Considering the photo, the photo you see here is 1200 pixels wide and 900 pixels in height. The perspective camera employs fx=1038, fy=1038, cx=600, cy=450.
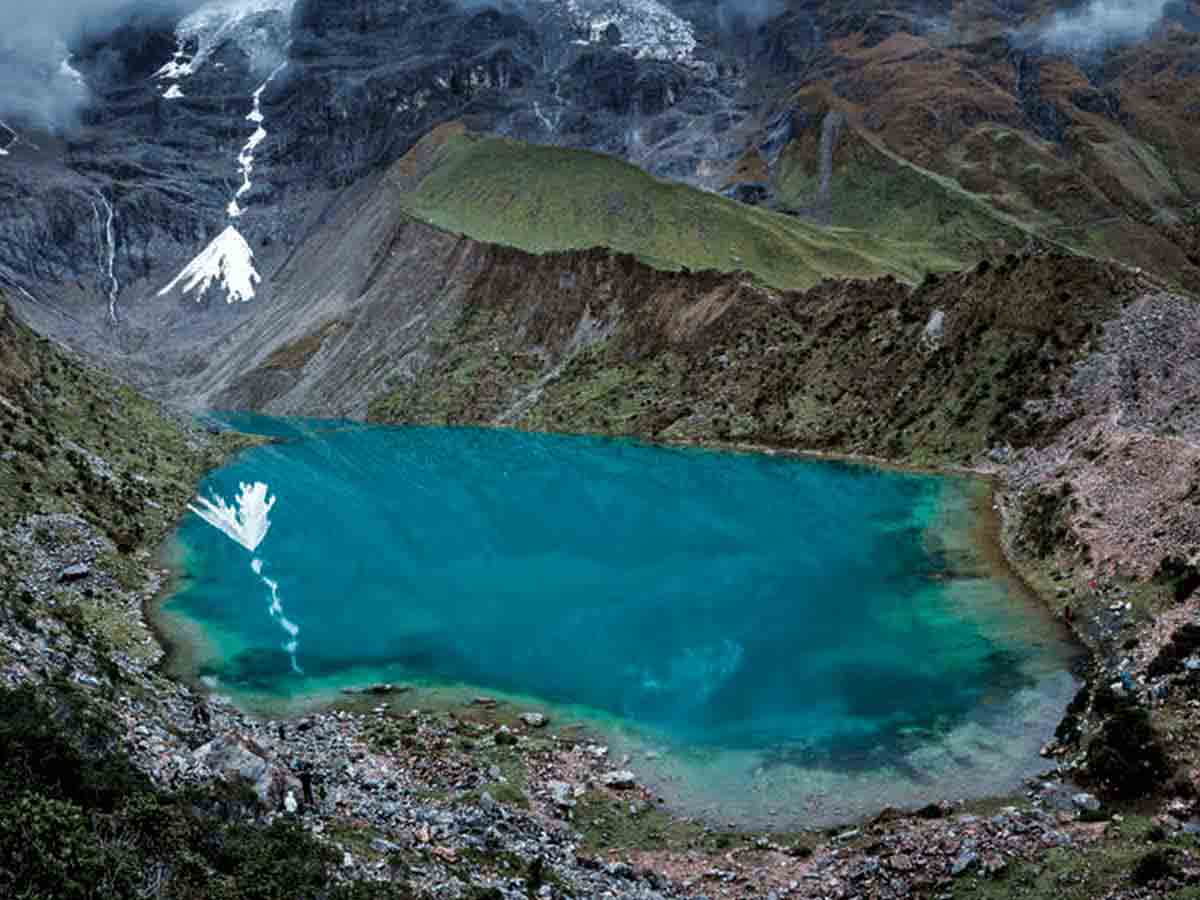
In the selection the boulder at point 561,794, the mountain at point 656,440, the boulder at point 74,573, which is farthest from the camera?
the boulder at point 74,573

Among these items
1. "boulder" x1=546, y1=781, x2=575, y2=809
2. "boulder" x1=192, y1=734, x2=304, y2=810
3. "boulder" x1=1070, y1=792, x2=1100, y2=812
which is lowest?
"boulder" x1=192, y1=734, x2=304, y2=810

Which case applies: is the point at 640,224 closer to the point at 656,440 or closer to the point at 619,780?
the point at 656,440

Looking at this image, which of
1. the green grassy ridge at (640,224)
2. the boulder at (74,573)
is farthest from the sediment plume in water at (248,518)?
the green grassy ridge at (640,224)

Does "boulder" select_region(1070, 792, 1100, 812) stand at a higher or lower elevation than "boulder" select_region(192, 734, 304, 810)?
higher

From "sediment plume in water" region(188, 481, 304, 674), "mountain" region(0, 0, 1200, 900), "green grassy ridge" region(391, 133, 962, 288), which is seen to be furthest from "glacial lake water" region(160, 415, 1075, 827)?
"green grassy ridge" region(391, 133, 962, 288)

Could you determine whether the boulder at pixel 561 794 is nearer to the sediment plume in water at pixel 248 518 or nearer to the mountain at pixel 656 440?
the mountain at pixel 656 440

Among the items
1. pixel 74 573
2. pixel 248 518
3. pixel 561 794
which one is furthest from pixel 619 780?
pixel 248 518

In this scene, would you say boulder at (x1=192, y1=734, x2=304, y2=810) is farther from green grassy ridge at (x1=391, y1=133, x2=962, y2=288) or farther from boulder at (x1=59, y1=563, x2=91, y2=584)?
green grassy ridge at (x1=391, y1=133, x2=962, y2=288)
